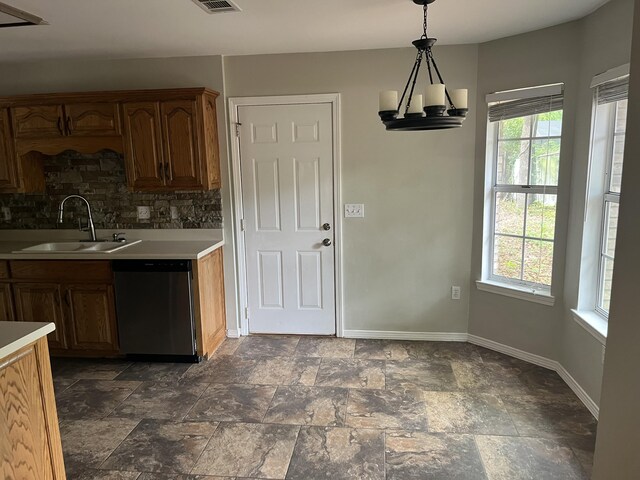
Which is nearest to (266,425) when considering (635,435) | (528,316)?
(635,435)

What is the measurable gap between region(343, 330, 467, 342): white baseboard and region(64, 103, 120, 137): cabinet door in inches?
100

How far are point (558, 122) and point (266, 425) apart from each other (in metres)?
2.75

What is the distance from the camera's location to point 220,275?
12.6 feet

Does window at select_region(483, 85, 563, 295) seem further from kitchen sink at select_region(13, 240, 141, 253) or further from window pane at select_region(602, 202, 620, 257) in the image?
kitchen sink at select_region(13, 240, 141, 253)

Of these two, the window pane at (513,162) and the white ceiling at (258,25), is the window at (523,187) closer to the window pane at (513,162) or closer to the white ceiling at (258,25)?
the window pane at (513,162)

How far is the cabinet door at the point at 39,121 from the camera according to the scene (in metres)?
3.45

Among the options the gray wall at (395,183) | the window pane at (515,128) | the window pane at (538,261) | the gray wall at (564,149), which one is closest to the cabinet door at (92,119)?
the gray wall at (395,183)

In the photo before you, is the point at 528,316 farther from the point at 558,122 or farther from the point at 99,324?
the point at 99,324

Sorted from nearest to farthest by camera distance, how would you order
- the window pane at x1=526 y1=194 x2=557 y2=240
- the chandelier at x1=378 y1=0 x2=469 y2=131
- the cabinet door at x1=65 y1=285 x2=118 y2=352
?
the chandelier at x1=378 y1=0 x2=469 y2=131, the window pane at x1=526 y1=194 x2=557 y2=240, the cabinet door at x1=65 y1=285 x2=118 y2=352

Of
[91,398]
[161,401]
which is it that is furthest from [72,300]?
[161,401]

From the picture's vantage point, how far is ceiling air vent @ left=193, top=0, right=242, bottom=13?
7.76ft

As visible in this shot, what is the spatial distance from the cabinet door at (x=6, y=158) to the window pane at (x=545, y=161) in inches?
157

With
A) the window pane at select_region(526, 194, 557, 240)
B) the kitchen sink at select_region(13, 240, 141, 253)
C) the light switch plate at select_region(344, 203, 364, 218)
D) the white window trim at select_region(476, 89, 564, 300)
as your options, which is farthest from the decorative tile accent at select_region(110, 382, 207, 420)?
the window pane at select_region(526, 194, 557, 240)

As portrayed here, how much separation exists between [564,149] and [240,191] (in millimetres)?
2458
